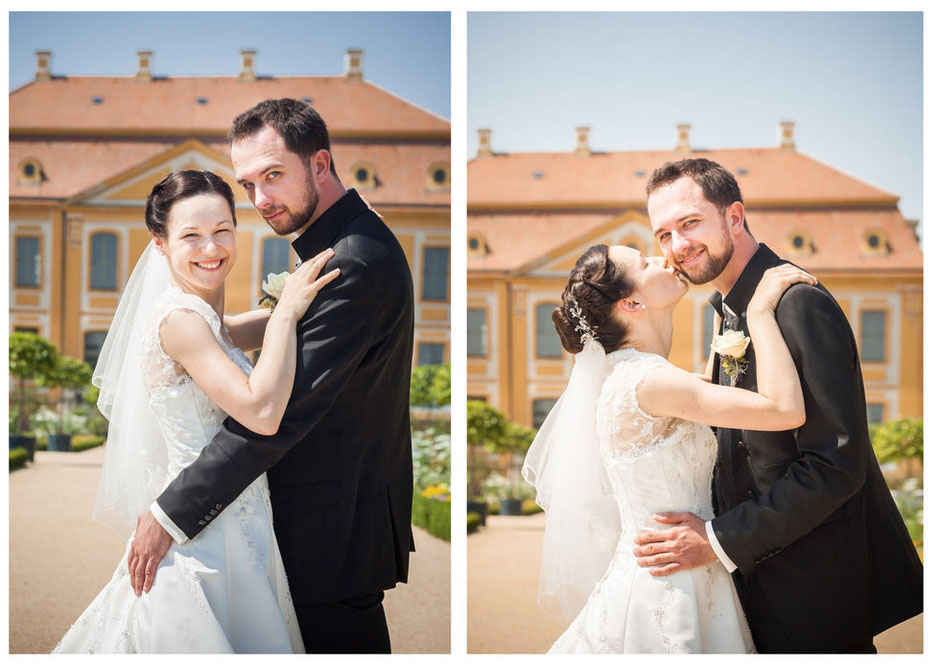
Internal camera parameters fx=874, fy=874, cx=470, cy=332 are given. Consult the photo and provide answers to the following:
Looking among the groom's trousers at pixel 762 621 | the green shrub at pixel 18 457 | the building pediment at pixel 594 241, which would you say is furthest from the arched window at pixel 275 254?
the groom's trousers at pixel 762 621

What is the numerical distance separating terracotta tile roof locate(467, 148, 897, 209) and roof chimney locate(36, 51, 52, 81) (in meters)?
2.64

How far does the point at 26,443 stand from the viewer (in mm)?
7156

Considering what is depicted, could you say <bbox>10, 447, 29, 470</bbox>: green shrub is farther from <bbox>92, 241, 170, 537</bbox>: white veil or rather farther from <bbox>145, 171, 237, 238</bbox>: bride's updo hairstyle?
<bbox>145, 171, 237, 238</bbox>: bride's updo hairstyle

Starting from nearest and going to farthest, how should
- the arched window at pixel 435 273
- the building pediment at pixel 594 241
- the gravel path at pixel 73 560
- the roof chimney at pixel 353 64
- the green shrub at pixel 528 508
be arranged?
the roof chimney at pixel 353 64 → the gravel path at pixel 73 560 → the arched window at pixel 435 273 → the building pediment at pixel 594 241 → the green shrub at pixel 528 508

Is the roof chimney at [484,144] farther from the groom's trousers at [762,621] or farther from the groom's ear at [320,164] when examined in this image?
the groom's trousers at [762,621]

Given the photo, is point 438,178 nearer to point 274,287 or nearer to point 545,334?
point 545,334

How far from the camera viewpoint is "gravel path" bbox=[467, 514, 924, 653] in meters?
5.95

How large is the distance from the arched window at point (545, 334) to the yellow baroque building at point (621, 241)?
11 millimetres

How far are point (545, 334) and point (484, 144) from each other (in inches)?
70.3

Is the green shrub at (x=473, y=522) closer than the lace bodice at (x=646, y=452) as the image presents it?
No

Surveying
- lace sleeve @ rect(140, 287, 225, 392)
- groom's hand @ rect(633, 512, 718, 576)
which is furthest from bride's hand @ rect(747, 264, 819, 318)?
lace sleeve @ rect(140, 287, 225, 392)

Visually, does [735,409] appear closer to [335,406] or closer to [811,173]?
[335,406]

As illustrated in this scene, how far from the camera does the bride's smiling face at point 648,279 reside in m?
2.88
